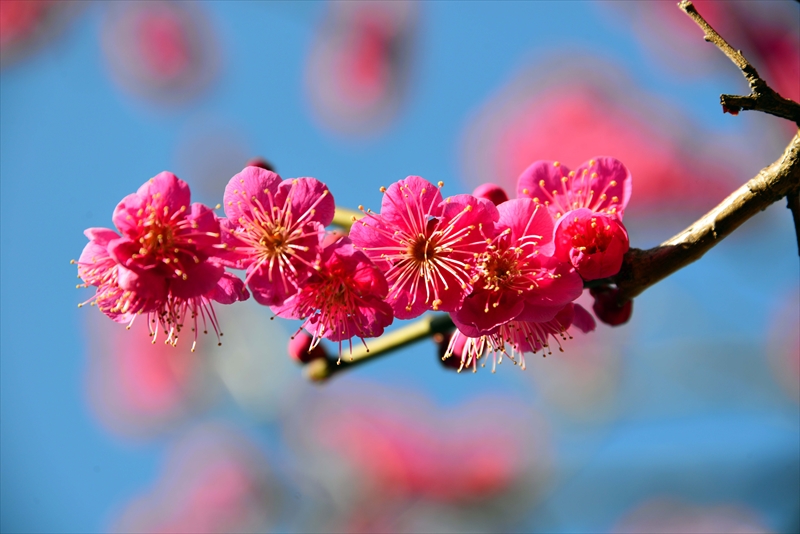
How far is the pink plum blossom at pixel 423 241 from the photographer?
190 cm

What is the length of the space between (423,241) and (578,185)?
0.57 m

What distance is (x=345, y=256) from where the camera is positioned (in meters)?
1.87

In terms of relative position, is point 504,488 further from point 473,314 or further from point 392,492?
point 473,314

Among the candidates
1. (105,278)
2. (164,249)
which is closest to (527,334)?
(164,249)

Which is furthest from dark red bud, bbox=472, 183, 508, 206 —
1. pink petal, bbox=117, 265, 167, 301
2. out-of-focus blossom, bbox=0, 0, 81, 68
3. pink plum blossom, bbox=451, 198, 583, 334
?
out-of-focus blossom, bbox=0, 0, 81, 68

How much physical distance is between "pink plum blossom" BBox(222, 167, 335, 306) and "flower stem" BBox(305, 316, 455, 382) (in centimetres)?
59

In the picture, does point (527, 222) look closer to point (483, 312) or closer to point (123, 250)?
point (483, 312)

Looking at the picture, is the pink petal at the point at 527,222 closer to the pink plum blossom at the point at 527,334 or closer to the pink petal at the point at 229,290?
the pink plum blossom at the point at 527,334

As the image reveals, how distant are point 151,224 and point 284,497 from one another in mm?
4681

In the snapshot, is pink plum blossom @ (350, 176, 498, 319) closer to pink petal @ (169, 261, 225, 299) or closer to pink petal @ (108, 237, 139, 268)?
pink petal @ (169, 261, 225, 299)

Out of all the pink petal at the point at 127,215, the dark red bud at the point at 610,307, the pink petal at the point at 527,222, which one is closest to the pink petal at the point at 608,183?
the dark red bud at the point at 610,307

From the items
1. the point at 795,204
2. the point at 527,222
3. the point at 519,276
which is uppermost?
the point at 527,222

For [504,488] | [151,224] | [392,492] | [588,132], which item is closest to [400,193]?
[151,224]

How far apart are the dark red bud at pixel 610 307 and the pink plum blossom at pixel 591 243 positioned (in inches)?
11.4
